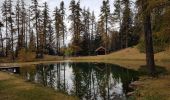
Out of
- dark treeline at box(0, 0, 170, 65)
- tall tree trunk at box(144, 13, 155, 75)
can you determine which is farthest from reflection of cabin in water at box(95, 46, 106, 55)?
tall tree trunk at box(144, 13, 155, 75)

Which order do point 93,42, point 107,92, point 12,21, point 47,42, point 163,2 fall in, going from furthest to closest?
1. point 93,42
2. point 47,42
3. point 12,21
4. point 107,92
5. point 163,2

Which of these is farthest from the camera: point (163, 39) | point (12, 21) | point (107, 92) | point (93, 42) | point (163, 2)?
point (93, 42)

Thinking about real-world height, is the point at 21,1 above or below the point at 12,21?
above

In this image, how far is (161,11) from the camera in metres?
19.1

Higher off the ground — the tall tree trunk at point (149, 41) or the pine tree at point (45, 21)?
the pine tree at point (45, 21)

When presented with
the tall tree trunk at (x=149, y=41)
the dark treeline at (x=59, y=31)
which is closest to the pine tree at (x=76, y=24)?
the dark treeline at (x=59, y=31)

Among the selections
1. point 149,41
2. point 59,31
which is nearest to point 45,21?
point 59,31

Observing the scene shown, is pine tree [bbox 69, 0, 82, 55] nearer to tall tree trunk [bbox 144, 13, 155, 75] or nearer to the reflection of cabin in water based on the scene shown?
the reflection of cabin in water

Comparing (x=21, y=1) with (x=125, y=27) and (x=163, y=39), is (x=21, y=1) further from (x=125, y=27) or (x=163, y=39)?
(x=163, y=39)

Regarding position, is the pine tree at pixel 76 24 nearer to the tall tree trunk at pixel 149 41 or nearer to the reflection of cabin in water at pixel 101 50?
the reflection of cabin in water at pixel 101 50

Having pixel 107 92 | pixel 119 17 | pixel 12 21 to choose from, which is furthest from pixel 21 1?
pixel 107 92

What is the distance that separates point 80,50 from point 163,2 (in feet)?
235

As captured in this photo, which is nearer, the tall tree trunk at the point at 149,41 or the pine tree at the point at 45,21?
the tall tree trunk at the point at 149,41

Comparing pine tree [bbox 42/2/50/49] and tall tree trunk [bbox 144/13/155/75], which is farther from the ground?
pine tree [bbox 42/2/50/49]
